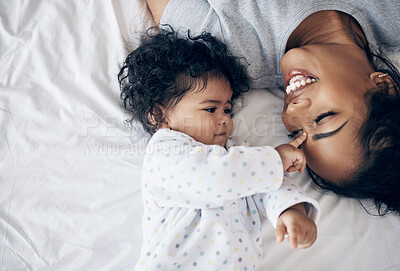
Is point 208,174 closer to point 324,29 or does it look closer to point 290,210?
point 290,210

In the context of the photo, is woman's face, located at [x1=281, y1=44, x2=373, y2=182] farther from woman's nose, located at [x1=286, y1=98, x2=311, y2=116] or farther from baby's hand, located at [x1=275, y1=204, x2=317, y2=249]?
baby's hand, located at [x1=275, y1=204, x2=317, y2=249]

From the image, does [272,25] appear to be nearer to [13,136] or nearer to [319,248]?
[319,248]

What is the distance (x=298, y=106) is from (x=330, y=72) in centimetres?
13

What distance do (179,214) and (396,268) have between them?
623 millimetres

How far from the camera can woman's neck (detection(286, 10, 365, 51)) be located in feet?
3.44

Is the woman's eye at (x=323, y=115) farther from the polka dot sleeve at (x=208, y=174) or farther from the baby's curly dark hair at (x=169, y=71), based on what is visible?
the baby's curly dark hair at (x=169, y=71)

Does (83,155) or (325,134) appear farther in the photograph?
(83,155)

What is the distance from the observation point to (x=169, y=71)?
99cm

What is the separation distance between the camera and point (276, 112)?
1146mm

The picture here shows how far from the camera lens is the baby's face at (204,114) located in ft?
3.10

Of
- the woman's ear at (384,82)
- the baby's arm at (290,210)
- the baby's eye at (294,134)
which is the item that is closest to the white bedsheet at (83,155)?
the baby's eye at (294,134)

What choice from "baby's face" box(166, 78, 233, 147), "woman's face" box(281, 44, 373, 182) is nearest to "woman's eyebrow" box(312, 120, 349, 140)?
"woman's face" box(281, 44, 373, 182)

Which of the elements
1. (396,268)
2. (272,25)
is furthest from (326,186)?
(272,25)

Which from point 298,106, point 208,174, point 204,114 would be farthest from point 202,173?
point 298,106
